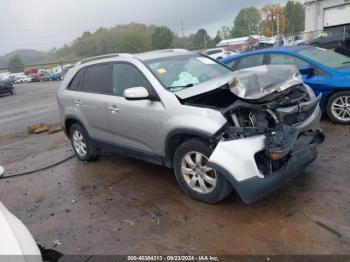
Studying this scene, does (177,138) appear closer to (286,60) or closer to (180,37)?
(286,60)

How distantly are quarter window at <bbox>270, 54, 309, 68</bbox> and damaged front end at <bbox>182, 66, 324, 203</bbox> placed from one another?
7.66ft

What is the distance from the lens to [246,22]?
335 feet

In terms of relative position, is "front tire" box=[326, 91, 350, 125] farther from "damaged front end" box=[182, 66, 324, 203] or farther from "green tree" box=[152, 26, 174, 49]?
"green tree" box=[152, 26, 174, 49]

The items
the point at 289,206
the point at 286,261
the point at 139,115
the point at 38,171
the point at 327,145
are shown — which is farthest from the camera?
the point at 38,171

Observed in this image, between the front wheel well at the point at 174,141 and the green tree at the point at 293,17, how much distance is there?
9988cm

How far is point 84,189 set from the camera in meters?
4.82

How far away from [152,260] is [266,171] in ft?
4.63

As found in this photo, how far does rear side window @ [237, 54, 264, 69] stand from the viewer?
7.12 m

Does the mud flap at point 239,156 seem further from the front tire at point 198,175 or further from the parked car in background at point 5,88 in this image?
the parked car in background at point 5,88

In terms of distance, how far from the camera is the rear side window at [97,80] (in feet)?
16.5

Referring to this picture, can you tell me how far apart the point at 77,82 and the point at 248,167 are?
145 inches

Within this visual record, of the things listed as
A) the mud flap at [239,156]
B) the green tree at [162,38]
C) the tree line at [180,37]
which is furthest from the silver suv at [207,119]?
the green tree at [162,38]

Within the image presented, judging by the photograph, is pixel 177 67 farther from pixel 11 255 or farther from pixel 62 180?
pixel 11 255

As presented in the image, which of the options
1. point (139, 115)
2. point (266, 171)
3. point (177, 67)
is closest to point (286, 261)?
point (266, 171)
